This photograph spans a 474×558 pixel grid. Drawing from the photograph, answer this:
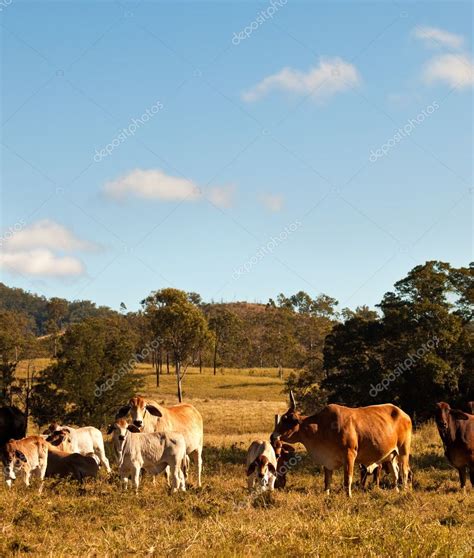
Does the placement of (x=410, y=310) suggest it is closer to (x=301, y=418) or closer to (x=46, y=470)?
(x=301, y=418)

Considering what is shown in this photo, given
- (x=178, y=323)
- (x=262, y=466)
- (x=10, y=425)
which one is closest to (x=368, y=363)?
(x=10, y=425)

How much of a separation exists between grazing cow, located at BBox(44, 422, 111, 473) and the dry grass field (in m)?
1.37

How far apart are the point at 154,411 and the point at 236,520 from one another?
19.7 feet

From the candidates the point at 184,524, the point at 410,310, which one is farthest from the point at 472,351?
the point at 184,524

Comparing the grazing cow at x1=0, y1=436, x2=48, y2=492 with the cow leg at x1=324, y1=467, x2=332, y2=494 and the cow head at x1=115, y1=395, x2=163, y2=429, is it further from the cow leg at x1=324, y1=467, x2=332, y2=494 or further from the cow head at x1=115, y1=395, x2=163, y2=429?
the cow leg at x1=324, y1=467, x2=332, y2=494

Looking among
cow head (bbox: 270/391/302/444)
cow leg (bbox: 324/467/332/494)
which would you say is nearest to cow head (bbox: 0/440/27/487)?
cow head (bbox: 270/391/302/444)

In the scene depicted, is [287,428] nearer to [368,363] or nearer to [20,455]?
[20,455]

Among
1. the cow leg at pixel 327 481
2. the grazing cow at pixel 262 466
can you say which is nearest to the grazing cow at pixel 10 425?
the grazing cow at pixel 262 466

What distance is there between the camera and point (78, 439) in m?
18.0

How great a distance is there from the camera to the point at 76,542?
978cm

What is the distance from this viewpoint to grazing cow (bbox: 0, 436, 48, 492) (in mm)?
14023

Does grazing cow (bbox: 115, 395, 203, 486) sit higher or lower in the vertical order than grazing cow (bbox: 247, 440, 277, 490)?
higher

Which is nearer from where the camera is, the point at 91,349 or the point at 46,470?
the point at 46,470

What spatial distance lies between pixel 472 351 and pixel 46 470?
24573mm
